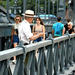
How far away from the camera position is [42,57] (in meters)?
5.90

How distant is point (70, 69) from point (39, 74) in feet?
10.1

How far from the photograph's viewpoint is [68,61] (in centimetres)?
909

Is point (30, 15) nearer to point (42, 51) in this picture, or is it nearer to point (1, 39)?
point (42, 51)

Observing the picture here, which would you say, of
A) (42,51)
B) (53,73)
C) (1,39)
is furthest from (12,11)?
(42,51)

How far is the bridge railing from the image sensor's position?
417 centimetres

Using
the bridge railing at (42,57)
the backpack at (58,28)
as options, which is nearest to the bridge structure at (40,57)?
the bridge railing at (42,57)

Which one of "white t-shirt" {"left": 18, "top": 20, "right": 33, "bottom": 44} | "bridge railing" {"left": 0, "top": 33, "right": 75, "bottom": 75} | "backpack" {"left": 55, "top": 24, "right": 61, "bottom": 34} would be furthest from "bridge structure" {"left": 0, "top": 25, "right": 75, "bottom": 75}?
"backpack" {"left": 55, "top": 24, "right": 61, "bottom": 34}

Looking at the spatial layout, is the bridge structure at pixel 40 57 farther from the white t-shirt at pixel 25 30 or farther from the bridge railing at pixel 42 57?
the white t-shirt at pixel 25 30

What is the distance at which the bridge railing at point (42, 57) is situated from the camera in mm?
4168

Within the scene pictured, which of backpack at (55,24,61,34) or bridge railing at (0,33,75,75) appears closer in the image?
bridge railing at (0,33,75,75)

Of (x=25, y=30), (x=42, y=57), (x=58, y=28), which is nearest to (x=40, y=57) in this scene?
(x=42, y=57)

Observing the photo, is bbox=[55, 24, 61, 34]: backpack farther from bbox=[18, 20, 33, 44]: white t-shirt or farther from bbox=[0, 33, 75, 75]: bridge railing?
bbox=[18, 20, 33, 44]: white t-shirt

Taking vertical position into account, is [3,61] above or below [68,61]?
above

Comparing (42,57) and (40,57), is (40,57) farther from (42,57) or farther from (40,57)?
(42,57)
